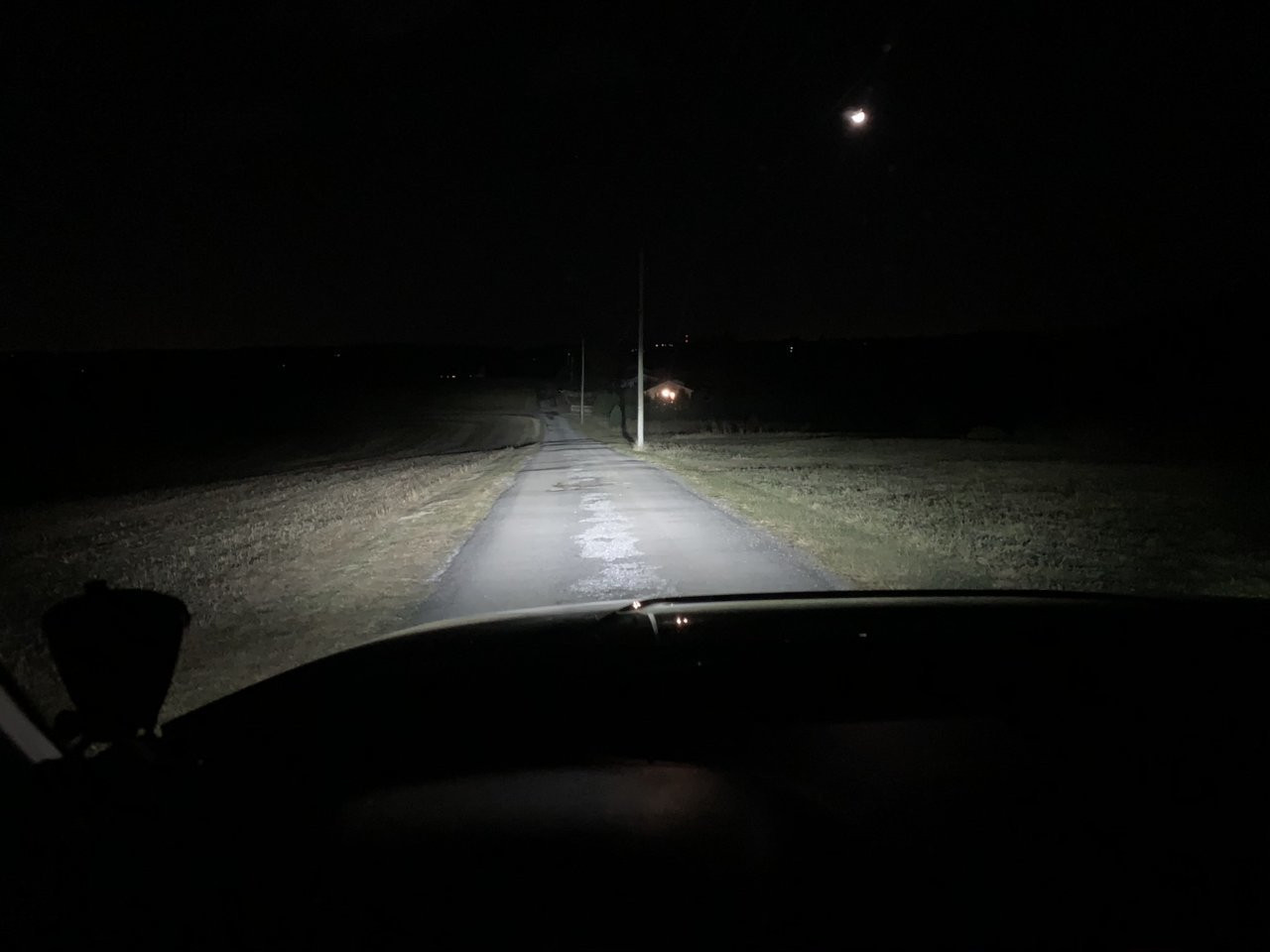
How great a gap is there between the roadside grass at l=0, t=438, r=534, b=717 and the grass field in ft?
0.10

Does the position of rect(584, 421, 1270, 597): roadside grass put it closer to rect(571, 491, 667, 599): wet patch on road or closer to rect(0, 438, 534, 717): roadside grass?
rect(571, 491, 667, 599): wet patch on road

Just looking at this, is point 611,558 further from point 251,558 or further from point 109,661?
point 109,661

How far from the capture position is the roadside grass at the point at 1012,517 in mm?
11211

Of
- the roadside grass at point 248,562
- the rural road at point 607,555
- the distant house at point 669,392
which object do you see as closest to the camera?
the roadside grass at point 248,562

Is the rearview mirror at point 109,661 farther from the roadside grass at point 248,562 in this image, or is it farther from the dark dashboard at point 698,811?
the roadside grass at point 248,562

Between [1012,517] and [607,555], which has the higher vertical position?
[607,555]

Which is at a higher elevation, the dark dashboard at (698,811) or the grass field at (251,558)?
the dark dashboard at (698,811)

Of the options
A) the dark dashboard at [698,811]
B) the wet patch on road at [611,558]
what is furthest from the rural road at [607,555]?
the dark dashboard at [698,811]

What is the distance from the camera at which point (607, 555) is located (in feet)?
38.9

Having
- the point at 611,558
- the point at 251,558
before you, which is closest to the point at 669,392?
the point at 251,558

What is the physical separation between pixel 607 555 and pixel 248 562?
5.45 m

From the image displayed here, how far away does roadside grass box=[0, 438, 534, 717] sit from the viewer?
26.1 feet

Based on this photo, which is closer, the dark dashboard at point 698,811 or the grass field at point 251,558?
the dark dashboard at point 698,811

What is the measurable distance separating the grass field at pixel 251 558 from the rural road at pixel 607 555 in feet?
2.00
